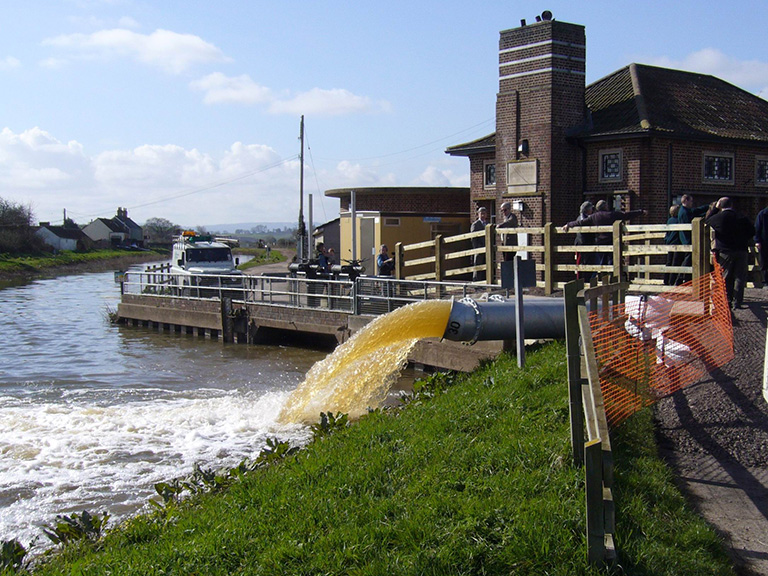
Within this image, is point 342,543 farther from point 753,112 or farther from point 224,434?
point 753,112

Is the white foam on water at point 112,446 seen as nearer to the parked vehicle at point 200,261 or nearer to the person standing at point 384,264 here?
the person standing at point 384,264

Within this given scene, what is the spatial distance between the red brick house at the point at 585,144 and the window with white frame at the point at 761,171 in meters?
0.07

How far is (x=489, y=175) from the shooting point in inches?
1069

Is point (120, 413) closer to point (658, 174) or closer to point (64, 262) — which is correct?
point (658, 174)

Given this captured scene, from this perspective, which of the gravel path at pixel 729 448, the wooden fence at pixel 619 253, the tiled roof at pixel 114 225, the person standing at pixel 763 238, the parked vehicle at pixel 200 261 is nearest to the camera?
the gravel path at pixel 729 448

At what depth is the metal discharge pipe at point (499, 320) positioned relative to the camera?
10.6 meters

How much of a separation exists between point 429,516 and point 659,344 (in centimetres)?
554

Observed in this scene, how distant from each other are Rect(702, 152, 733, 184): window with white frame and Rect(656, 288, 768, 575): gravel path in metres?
15.6

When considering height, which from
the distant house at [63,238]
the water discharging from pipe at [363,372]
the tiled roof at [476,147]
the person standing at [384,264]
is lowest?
the water discharging from pipe at [363,372]

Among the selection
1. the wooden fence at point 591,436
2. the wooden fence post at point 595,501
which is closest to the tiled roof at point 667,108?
the wooden fence at point 591,436

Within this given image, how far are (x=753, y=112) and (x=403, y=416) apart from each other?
78.8ft

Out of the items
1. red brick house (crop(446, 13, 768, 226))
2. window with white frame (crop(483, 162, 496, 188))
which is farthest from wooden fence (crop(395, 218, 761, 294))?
window with white frame (crop(483, 162, 496, 188))

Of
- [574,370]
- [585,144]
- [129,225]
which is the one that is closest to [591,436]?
[574,370]

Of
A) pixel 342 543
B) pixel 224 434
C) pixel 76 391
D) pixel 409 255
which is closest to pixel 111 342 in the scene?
pixel 76 391
